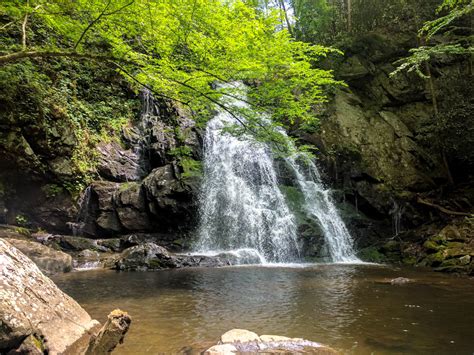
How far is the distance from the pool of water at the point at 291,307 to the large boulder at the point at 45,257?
65 centimetres

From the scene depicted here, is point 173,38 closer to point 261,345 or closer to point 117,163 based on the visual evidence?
point 261,345

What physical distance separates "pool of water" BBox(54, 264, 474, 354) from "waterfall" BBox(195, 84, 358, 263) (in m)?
3.46

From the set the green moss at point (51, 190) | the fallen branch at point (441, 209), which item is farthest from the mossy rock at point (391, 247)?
the green moss at point (51, 190)

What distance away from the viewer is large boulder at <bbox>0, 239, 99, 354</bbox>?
369 centimetres

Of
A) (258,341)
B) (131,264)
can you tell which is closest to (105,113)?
(131,264)

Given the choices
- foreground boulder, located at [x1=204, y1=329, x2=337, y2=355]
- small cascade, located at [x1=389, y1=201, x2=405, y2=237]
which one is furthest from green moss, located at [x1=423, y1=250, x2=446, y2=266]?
foreground boulder, located at [x1=204, y1=329, x2=337, y2=355]

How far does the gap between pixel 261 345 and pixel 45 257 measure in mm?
8354

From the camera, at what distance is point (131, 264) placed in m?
11.6

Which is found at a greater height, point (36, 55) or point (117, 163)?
point (36, 55)

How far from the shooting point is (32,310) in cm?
415

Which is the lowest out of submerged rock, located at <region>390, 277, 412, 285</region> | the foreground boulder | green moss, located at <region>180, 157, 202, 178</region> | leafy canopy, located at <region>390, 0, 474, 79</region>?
submerged rock, located at <region>390, 277, 412, 285</region>

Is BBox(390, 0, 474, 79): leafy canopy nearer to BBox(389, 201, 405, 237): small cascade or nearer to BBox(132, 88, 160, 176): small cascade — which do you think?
BBox(389, 201, 405, 237): small cascade

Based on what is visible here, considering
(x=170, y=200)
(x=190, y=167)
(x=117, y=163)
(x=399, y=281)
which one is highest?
(x=117, y=163)

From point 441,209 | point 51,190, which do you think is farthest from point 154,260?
point 441,209
